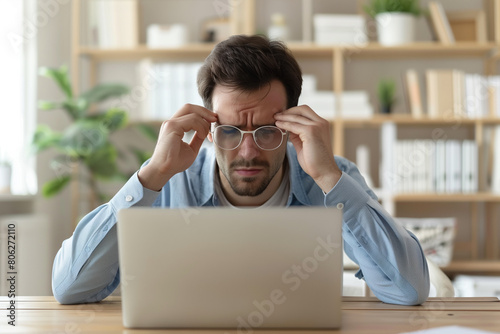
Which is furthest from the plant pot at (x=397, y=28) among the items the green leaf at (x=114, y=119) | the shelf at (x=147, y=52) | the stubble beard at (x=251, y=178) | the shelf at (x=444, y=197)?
the stubble beard at (x=251, y=178)

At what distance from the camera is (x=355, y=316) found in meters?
1.13

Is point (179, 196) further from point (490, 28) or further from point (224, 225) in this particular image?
point (490, 28)

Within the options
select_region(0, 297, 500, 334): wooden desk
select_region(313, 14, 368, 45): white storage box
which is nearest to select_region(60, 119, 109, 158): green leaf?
select_region(313, 14, 368, 45): white storage box

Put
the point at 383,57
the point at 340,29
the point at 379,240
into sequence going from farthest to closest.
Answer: the point at 383,57, the point at 340,29, the point at 379,240

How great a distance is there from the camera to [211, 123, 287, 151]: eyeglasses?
151 centimetres

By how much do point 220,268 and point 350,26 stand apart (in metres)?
2.59

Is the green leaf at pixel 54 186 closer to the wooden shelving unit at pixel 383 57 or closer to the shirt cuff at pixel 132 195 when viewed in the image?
the wooden shelving unit at pixel 383 57

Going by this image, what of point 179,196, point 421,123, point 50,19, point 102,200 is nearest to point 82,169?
point 102,200

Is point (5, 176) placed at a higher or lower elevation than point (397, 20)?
lower

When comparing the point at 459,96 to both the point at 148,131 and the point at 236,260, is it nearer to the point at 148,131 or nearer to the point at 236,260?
the point at 148,131

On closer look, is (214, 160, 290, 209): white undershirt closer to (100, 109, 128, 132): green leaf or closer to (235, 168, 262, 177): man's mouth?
(235, 168, 262, 177): man's mouth

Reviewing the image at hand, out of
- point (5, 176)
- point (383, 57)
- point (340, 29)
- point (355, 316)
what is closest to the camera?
point (355, 316)
